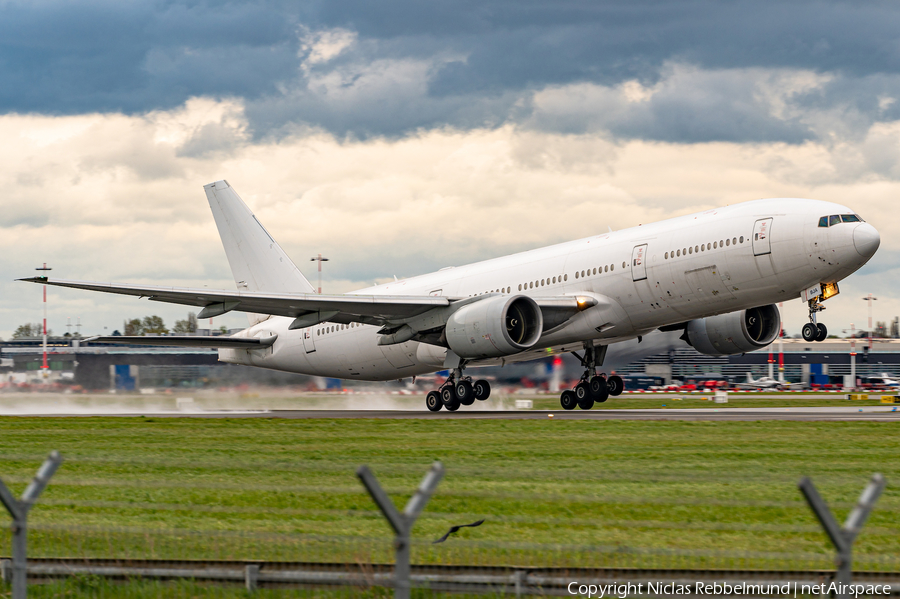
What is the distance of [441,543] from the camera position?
368 inches

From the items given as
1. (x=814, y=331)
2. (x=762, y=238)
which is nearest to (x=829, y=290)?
(x=814, y=331)

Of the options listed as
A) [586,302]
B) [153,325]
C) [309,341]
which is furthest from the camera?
[153,325]

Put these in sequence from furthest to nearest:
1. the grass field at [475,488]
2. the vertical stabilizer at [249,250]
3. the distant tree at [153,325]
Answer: the distant tree at [153,325]
the vertical stabilizer at [249,250]
the grass field at [475,488]

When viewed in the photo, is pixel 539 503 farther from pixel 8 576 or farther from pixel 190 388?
pixel 190 388

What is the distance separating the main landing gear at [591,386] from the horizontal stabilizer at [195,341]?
13.6 m

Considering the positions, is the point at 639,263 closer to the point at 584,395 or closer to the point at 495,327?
the point at 495,327

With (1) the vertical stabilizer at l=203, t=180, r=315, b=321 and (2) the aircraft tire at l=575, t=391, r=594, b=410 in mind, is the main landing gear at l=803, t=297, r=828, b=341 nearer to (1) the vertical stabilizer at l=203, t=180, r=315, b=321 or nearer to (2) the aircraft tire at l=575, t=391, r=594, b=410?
(2) the aircraft tire at l=575, t=391, r=594, b=410

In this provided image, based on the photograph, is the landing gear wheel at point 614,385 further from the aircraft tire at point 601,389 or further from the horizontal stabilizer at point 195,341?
the horizontal stabilizer at point 195,341

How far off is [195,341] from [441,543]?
3191 centimetres

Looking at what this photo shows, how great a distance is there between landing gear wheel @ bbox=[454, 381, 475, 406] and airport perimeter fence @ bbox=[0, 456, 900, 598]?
806 inches

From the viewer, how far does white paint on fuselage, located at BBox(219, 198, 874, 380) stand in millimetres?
28328

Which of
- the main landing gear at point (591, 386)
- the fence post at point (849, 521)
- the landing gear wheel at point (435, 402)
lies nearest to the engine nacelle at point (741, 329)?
the main landing gear at point (591, 386)

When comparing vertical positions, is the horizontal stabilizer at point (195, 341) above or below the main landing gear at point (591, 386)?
above

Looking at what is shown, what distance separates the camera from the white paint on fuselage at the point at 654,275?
92.9ft
